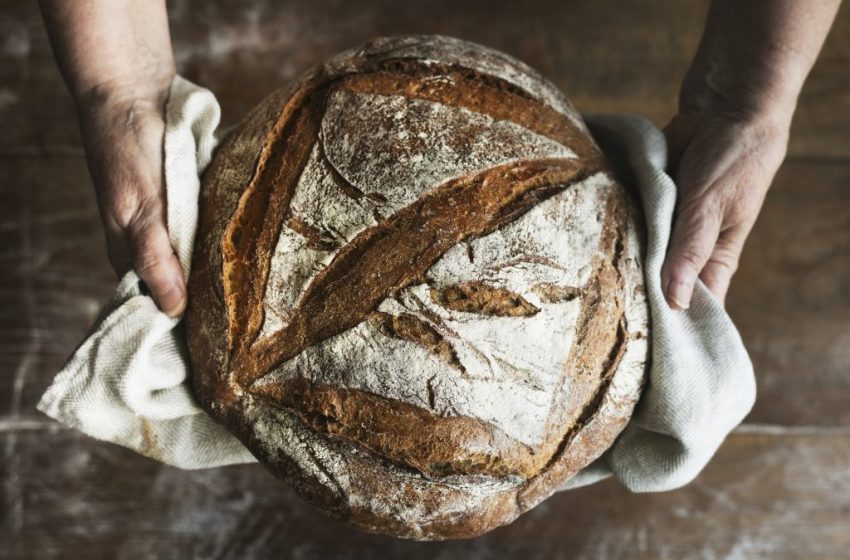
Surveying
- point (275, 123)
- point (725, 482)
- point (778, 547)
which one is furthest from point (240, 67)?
point (778, 547)

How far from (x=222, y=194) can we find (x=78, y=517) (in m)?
1.11

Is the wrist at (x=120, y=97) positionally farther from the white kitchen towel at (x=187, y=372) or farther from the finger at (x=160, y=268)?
the finger at (x=160, y=268)

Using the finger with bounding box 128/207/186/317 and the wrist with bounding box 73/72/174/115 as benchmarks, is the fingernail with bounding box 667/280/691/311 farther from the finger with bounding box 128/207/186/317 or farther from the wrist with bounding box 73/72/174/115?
the wrist with bounding box 73/72/174/115

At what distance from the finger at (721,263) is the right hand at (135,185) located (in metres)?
0.90

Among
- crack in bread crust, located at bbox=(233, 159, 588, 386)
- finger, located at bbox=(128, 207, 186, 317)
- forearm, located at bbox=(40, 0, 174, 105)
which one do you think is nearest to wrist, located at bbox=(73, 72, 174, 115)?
forearm, located at bbox=(40, 0, 174, 105)

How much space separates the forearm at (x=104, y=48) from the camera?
4.20ft

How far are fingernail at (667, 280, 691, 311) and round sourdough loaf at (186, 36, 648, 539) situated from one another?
2.5 inches

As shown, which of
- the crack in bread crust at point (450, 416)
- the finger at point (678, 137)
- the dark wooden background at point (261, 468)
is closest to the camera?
the crack in bread crust at point (450, 416)

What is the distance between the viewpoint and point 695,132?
1385 mm

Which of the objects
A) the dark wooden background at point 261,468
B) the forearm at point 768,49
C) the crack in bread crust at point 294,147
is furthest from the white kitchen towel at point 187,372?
the dark wooden background at point 261,468

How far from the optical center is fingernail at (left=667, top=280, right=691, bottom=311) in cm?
115

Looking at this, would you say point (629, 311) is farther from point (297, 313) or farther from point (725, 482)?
point (725, 482)

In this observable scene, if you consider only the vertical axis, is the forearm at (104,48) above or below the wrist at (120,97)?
above

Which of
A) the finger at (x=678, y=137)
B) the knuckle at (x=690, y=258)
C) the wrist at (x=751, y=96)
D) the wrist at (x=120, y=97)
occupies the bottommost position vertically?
the knuckle at (x=690, y=258)
